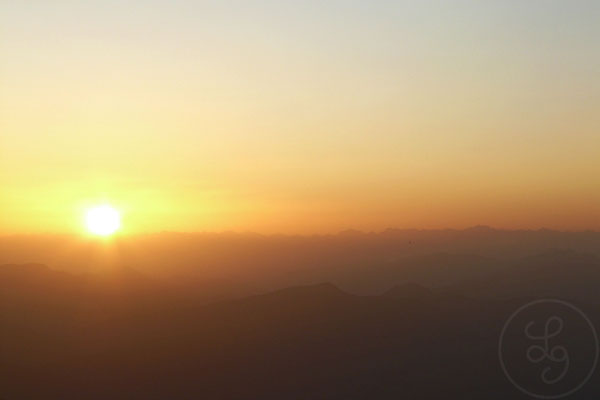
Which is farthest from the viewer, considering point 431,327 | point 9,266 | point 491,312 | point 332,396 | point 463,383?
point 9,266

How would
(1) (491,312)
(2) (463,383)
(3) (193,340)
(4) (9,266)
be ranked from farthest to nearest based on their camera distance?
(4) (9,266) < (1) (491,312) < (3) (193,340) < (2) (463,383)

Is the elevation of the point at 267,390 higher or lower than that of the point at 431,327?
lower

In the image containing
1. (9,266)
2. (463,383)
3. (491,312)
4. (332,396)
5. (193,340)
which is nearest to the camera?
(332,396)

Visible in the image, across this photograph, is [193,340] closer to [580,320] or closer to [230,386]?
[230,386]

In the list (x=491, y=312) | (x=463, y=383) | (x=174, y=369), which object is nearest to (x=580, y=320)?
(x=491, y=312)

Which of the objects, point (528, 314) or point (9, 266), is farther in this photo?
point (9, 266)

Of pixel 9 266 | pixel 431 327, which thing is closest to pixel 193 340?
pixel 431 327

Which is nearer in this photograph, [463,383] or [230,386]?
[230,386]

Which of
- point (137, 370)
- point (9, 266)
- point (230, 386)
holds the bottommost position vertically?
point (230, 386)

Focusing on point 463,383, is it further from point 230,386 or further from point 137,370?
point 137,370
